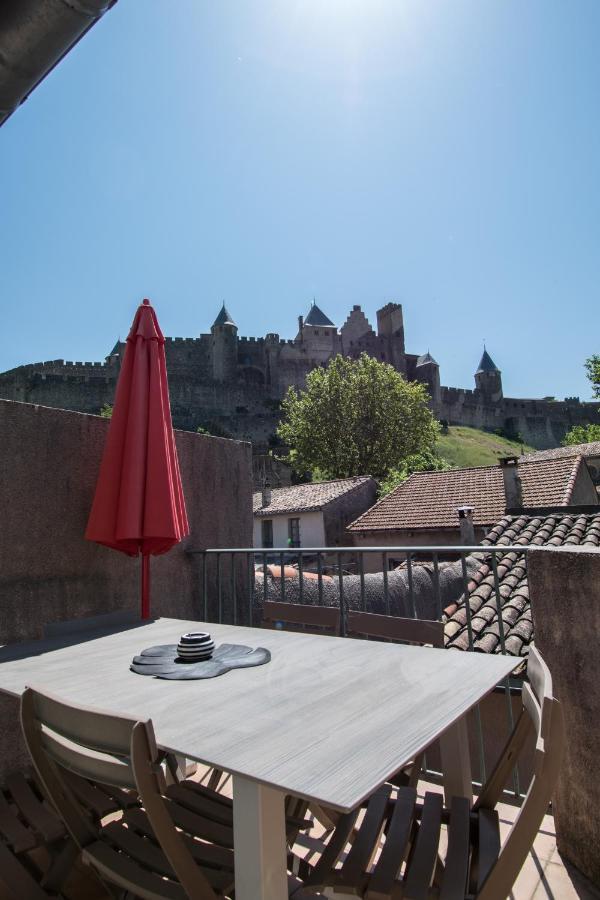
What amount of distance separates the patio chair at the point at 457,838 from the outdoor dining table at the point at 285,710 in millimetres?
180

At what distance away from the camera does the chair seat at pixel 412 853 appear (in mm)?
1165

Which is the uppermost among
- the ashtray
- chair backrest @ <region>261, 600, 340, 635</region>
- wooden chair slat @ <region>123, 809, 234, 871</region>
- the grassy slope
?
the grassy slope

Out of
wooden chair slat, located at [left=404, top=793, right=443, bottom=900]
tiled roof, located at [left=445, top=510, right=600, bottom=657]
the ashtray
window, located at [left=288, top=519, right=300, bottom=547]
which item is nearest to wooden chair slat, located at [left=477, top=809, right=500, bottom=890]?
wooden chair slat, located at [left=404, top=793, right=443, bottom=900]

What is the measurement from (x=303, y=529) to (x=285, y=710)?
874 inches

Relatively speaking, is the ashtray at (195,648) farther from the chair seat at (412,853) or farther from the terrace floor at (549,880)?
the terrace floor at (549,880)

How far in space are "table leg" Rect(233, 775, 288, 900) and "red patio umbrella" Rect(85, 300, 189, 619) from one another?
1950 millimetres

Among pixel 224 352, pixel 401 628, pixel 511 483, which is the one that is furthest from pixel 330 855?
pixel 224 352

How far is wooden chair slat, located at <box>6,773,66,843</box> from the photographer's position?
58.7 inches

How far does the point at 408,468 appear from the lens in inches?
1144

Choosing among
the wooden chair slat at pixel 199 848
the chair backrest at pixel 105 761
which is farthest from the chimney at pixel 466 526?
the chair backrest at pixel 105 761

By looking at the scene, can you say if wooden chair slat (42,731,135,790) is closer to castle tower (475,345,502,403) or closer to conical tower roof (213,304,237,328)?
conical tower roof (213,304,237,328)

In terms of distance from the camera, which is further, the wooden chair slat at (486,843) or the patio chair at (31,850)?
the patio chair at (31,850)

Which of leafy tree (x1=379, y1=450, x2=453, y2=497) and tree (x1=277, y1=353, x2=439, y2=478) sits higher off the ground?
tree (x1=277, y1=353, x2=439, y2=478)

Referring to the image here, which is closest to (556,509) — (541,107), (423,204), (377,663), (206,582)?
(423,204)
